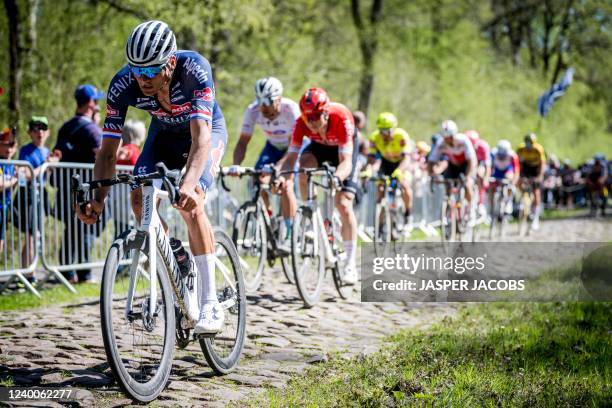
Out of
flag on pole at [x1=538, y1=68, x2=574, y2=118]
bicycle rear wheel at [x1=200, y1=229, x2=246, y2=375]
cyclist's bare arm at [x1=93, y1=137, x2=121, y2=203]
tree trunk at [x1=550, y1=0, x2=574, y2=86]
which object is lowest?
bicycle rear wheel at [x1=200, y1=229, x2=246, y2=375]

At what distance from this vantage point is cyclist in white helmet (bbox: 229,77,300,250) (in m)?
8.87

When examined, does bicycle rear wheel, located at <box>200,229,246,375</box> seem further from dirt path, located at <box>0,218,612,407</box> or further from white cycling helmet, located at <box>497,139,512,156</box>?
white cycling helmet, located at <box>497,139,512,156</box>

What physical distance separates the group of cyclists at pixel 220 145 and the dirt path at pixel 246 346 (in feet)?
1.51

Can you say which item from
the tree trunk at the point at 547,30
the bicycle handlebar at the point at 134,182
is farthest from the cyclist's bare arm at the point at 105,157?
the tree trunk at the point at 547,30

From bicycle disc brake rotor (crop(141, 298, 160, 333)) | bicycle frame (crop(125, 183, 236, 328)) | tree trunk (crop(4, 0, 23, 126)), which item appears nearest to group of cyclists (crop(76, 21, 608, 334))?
bicycle frame (crop(125, 183, 236, 328))

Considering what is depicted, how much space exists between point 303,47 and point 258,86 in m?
13.1

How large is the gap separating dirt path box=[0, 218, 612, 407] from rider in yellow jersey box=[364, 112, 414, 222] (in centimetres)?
444

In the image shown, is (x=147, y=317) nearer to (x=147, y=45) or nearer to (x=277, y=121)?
(x=147, y=45)

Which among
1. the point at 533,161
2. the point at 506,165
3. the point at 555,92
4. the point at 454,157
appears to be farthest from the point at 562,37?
the point at 454,157

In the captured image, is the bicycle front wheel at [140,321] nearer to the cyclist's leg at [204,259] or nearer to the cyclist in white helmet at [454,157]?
the cyclist's leg at [204,259]

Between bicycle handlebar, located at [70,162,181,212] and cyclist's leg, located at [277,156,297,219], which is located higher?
bicycle handlebar, located at [70,162,181,212]

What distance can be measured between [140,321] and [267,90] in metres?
4.68

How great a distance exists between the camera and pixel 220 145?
5.66 m

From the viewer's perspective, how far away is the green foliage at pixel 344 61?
15203 mm
